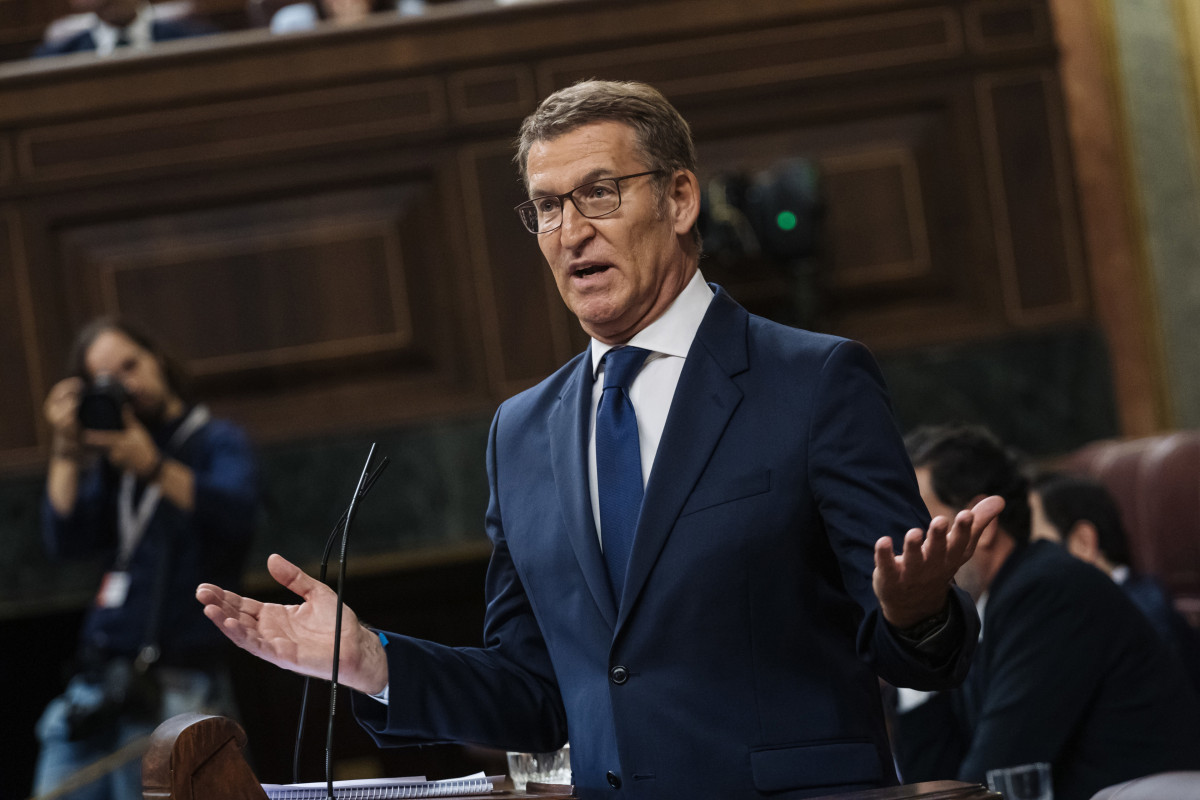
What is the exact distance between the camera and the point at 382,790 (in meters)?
1.44

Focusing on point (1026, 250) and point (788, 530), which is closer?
point (788, 530)

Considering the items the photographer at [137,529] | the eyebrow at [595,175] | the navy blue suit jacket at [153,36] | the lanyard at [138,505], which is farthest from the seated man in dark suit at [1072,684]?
the navy blue suit jacket at [153,36]

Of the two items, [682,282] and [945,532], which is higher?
[682,282]

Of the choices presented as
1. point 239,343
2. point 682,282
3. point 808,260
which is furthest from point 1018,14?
point 682,282

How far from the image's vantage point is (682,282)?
65.1 inches

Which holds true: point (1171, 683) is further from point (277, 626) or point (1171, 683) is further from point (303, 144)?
point (303, 144)

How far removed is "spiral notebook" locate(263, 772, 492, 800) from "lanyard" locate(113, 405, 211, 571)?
78.2 inches

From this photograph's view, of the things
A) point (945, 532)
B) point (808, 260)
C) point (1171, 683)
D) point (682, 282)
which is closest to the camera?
point (945, 532)

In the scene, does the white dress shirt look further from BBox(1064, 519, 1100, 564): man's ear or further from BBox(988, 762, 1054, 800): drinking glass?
BBox(1064, 519, 1100, 564): man's ear

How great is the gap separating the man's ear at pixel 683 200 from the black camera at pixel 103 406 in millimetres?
2121

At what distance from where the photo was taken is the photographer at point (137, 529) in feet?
10.5

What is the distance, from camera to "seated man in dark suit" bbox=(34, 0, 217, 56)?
195 inches

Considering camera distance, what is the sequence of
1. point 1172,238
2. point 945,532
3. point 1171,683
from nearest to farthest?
point 945,532 → point 1171,683 → point 1172,238

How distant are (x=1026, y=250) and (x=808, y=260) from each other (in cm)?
75
